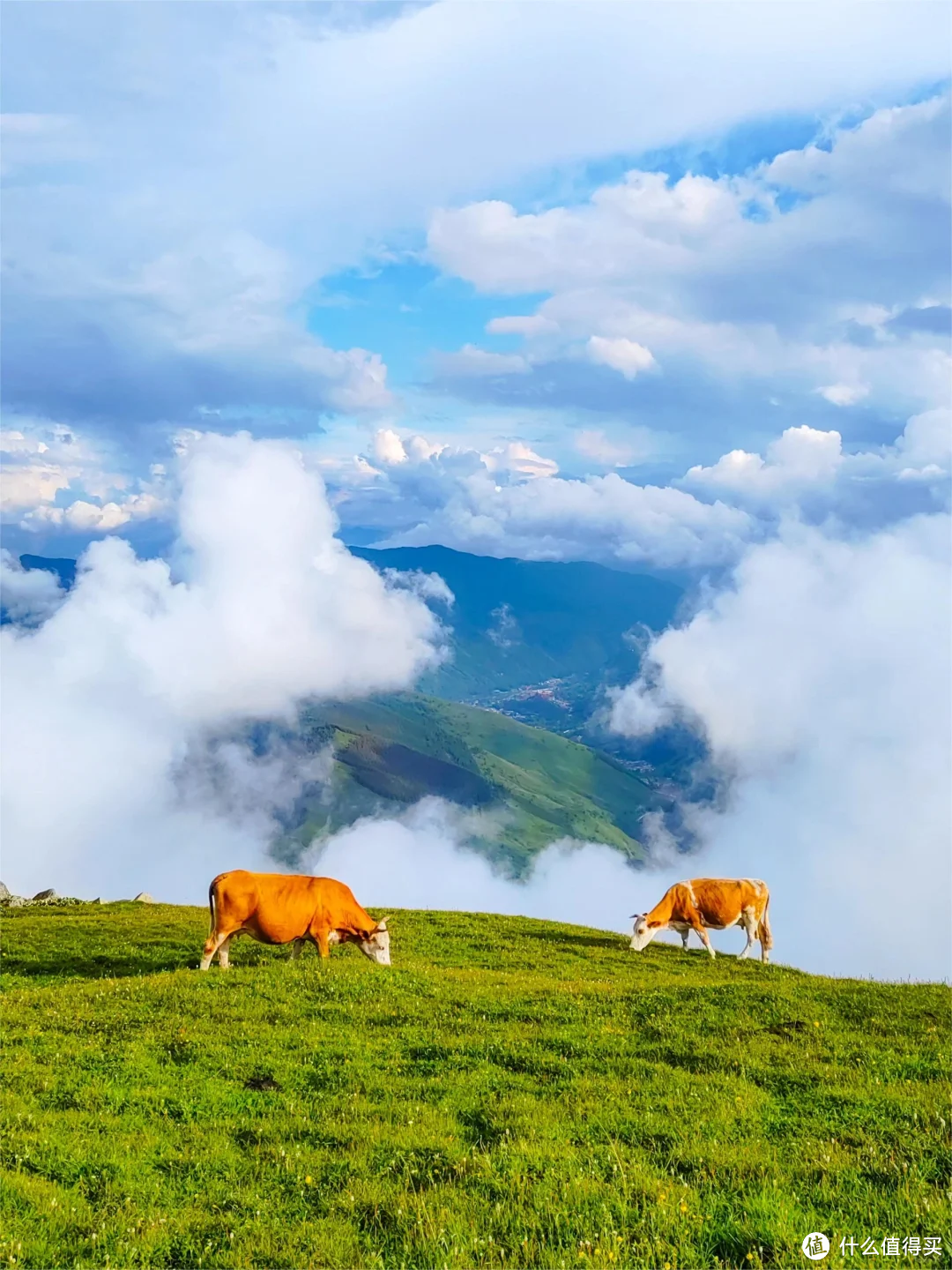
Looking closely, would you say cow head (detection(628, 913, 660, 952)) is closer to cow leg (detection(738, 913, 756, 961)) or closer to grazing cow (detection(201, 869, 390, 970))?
cow leg (detection(738, 913, 756, 961))

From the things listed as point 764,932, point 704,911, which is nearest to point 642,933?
point 704,911

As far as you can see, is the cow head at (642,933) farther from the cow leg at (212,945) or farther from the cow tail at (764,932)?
the cow leg at (212,945)

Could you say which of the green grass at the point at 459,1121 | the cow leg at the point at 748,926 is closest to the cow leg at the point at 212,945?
the green grass at the point at 459,1121

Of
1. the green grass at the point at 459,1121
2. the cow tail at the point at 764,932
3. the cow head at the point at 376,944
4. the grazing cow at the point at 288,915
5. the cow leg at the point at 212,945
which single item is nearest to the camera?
the green grass at the point at 459,1121

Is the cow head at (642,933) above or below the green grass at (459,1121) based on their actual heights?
above

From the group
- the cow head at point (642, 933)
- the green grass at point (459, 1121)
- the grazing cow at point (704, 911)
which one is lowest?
the green grass at point (459, 1121)

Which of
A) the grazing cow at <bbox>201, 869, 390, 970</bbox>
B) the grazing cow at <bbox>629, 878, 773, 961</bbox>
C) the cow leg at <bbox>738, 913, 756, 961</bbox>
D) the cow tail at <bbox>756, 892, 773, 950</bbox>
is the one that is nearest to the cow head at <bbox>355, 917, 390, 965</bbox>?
the grazing cow at <bbox>201, 869, 390, 970</bbox>

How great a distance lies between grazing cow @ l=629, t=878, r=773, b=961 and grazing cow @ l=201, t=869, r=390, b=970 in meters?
12.4

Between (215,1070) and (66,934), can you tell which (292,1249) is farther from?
(66,934)

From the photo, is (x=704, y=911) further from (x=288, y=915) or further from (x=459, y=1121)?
(x=459, y=1121)

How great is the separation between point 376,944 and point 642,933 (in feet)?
41.7

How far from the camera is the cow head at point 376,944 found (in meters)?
25.1

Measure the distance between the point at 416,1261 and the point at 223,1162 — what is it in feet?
12.5

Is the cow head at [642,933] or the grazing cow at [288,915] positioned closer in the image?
the grazing cow at [288,915]
